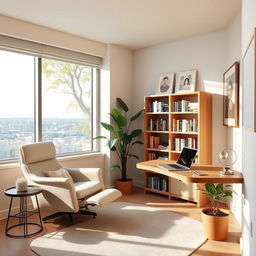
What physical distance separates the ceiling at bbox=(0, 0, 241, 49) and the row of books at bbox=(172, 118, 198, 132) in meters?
1.38

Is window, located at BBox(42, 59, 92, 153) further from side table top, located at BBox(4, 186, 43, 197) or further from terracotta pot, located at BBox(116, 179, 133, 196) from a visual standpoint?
side table top, located at BBox(4, 186, 43, 197)

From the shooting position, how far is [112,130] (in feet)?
15.6

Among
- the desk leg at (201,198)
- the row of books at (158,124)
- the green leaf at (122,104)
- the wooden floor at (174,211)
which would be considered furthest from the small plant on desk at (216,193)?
the green leaf at (122,104)

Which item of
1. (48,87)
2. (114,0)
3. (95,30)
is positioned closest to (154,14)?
(114,0)

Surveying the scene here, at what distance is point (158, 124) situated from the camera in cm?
470

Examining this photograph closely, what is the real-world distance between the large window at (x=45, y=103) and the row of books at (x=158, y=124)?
1.08 metres

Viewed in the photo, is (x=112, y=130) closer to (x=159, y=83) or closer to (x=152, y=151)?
(x=152, y=151)

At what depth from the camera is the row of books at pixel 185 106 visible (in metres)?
4.16

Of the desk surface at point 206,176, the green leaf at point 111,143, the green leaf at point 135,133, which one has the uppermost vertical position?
the green leaf at point 135,133

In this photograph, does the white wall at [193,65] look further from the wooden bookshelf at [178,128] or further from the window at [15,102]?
the window at [15,102]

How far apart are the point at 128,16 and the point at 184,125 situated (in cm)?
181

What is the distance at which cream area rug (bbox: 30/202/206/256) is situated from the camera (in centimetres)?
267

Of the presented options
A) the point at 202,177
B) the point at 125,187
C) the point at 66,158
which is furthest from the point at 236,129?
the point at 66,158

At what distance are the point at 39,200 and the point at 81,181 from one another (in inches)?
26.4
